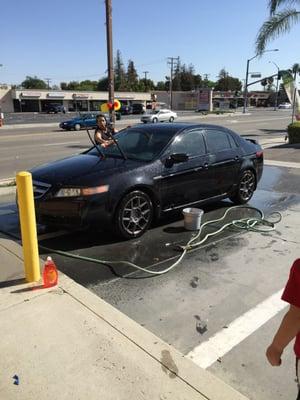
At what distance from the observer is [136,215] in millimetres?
5426

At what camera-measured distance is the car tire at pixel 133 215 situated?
5.23 metres

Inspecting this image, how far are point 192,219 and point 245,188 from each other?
191 centimetres

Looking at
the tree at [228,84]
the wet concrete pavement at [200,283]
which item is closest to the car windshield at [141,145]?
the wet concrete pavement at [200,283]

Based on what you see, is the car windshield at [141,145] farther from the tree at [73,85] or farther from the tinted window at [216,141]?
the tree at [73,85]

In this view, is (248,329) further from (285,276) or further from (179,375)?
(285,276)

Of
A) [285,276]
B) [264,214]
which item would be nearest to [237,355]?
[285,276]

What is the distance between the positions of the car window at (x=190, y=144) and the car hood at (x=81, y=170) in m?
0.74

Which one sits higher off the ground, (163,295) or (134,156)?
(134,156)

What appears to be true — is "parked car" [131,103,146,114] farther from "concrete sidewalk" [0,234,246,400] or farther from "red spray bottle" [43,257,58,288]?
"concrete sidewalk" [0,234,246,400]

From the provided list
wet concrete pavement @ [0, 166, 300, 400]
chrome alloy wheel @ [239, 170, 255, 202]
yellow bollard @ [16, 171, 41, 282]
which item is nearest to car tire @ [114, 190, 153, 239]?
wet concrete pavement @ [0, 166, 300, 400]

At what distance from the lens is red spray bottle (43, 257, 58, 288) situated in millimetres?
3868

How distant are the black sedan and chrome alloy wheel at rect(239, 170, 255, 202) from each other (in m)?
0.02

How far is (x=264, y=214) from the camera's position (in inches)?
269

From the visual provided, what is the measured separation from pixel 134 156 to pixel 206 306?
2.73 m
